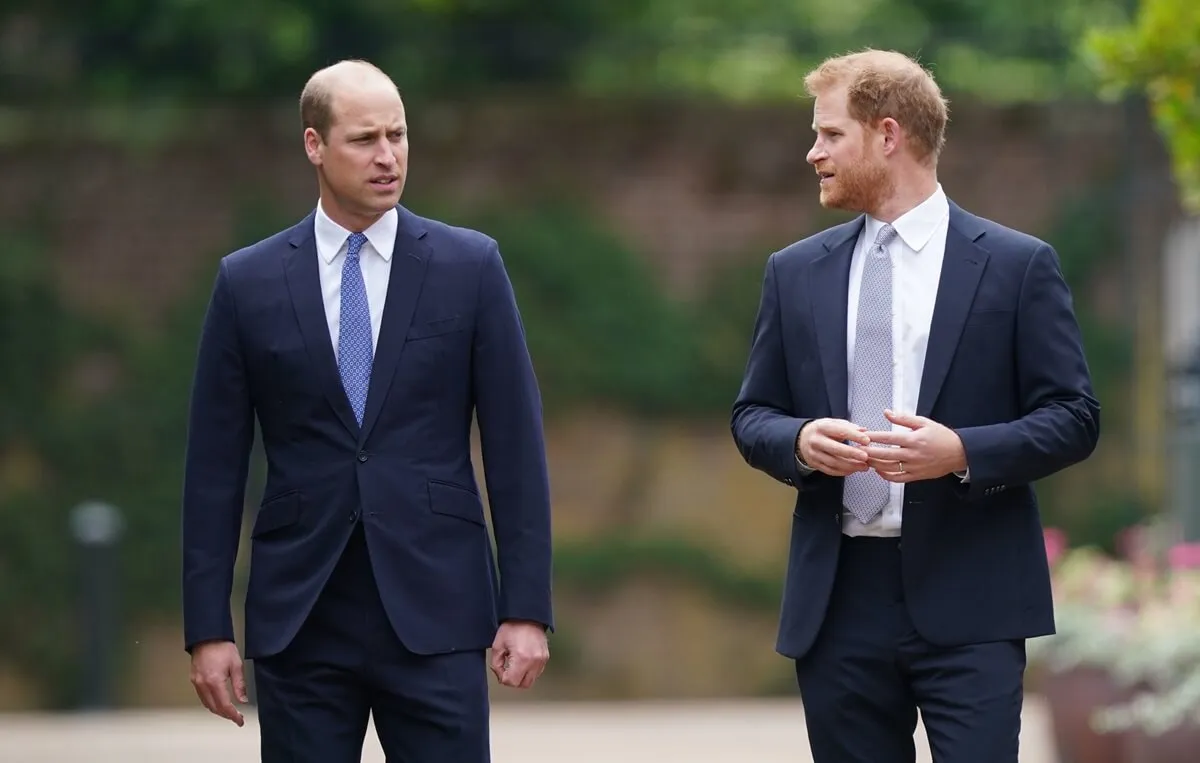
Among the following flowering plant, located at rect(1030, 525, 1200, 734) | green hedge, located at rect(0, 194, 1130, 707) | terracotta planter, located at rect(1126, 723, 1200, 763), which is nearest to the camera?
terracotta planter, located at rect(1126, 723, 1200, 763)

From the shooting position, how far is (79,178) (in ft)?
47.3

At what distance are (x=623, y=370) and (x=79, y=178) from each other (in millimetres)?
3761

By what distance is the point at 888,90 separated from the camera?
4.29 meters

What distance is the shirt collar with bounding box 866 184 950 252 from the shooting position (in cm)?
438

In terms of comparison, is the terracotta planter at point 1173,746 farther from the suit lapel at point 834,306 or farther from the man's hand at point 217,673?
the man's hand at point 217,673

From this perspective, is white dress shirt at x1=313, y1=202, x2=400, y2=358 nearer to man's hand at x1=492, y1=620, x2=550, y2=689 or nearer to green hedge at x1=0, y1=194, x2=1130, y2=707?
man's hand at x1=492, y1=620, x2=550, y2=689

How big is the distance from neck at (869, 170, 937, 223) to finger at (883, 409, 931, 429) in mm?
481

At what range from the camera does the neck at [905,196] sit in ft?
14.3

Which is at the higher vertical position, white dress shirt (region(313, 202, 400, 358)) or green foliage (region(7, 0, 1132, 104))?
green foliage (region(7, 0, 1132, 104))

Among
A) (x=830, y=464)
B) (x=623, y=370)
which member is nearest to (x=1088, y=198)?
(x=623, y=370)

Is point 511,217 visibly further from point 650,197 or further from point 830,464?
point 830,464

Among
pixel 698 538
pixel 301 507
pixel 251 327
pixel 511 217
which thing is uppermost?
pixel 511 217

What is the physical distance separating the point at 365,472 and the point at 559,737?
21.1 feet

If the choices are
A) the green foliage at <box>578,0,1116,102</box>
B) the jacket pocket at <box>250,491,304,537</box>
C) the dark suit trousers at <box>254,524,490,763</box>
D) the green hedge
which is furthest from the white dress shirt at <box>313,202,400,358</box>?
the green foliage at <box>578,0,1116,102</box>
